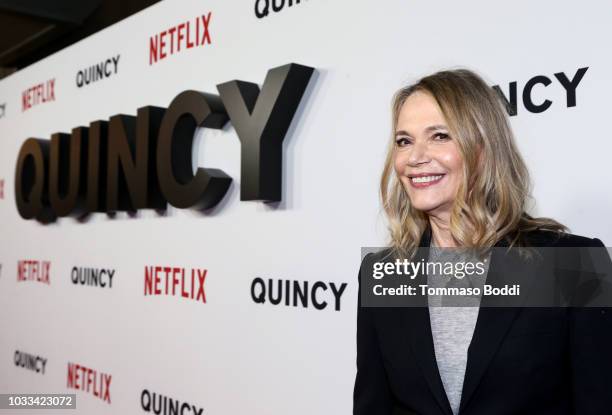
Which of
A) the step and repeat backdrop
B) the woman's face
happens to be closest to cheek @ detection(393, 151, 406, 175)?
the woman's face

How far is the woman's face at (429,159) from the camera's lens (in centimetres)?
124

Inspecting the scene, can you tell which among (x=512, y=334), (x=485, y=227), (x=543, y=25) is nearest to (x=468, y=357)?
(x=512, y=334)

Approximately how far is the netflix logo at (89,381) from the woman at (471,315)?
7.08 feet

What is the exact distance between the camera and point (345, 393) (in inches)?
80.1

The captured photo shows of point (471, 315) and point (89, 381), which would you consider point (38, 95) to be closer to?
point (89, 381)

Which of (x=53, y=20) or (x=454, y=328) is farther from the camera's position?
(x=53, y=20)

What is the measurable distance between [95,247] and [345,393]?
1.83 metres

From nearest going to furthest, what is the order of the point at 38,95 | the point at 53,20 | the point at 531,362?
the point at 531,362
the point at 38,95
the point at 53,20

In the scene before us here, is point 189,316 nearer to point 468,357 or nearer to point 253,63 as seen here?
point 253,63

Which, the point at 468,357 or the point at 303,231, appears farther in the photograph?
the point at 303,231

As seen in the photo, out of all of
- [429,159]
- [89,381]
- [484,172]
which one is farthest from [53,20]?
[484,172]

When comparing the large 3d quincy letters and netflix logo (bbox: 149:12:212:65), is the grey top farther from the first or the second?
netflix logo (bbox: 149:12:212:65)

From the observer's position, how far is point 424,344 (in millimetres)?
1202

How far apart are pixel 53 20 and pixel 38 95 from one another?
1.05m
